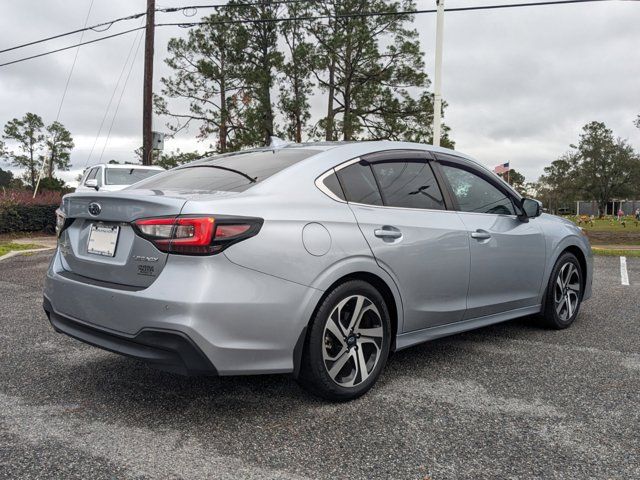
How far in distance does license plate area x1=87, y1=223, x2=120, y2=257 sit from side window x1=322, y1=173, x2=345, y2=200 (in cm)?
118

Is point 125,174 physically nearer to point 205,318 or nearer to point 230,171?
point 230,171

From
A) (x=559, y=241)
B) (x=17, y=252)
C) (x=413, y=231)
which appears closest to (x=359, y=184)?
(x=413, y=231)

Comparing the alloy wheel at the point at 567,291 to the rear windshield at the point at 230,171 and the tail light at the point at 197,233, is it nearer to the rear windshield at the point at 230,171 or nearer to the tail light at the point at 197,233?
the rear windshield at the point at 230,171

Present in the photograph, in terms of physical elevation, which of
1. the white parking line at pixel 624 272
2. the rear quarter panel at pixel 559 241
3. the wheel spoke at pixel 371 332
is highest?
the rear quarter panel at pixel 559 241

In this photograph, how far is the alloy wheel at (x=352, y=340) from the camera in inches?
121

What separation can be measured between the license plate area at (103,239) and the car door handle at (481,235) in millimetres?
2364

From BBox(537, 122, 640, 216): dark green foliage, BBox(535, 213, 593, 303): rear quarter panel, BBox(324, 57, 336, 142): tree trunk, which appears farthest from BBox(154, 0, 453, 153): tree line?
BBox(537, 122, 640, 216): dark green foliage

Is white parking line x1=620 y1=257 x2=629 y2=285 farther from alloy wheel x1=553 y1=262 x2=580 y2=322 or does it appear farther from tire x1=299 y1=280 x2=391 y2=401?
tire x1=299 y1=280 x2=391 y2=401

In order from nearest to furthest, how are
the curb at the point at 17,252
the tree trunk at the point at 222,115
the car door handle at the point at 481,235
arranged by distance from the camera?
the car door handle at the point at 481,235 < the curb at the point at 17,252 < the tree trunk at the point at 222,115

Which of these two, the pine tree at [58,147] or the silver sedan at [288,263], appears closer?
the silver sedan at [288,263]

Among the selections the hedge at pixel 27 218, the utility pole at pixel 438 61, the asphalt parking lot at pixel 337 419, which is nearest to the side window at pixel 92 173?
the hedge at pixel 27 218

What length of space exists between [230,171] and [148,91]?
45.4 ft

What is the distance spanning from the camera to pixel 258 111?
80.9ft

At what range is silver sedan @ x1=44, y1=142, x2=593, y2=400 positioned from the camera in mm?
2650
